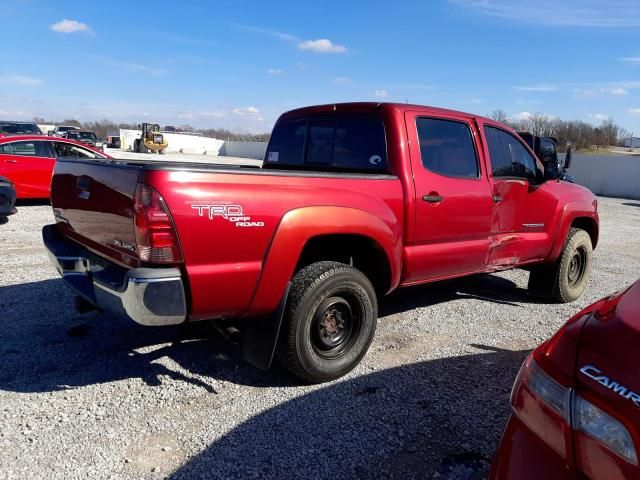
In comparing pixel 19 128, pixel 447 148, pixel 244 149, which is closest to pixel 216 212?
pixel 447 148

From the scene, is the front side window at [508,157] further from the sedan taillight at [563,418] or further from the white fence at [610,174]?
the white fence at [610,174]

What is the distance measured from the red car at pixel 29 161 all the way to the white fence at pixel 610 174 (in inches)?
918

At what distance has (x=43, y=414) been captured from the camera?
3094 mm

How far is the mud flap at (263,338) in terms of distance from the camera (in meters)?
3.29

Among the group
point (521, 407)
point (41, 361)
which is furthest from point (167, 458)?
point (521, 407)

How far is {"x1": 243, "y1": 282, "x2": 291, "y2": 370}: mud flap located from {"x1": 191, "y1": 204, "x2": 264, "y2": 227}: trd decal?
560 mm

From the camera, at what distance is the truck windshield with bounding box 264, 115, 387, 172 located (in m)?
4.14

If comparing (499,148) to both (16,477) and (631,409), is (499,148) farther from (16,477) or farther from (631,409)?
(16,477)

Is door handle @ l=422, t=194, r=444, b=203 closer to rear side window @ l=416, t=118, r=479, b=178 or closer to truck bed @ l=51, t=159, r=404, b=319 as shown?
rear side window @ l=416, t=118, r=479, b=178

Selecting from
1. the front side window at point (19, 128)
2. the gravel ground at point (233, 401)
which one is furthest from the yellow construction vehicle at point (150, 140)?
the gravel ground at point (233, 401)

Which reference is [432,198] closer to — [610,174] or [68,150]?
[68,150]

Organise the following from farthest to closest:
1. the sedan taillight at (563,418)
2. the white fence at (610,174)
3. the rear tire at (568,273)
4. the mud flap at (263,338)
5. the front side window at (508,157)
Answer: the white fence at (610,174) < the rear tire at (568,273) < the front side window at (508,157) < the mud flap at (263,338) < the sedan taillight at (563,418)

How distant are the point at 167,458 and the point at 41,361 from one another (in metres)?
1.64

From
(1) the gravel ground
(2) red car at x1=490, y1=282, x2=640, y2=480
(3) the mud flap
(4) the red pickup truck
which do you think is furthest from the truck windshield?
(2) red car at x1=490, y1=282, x2=640, y2=480
